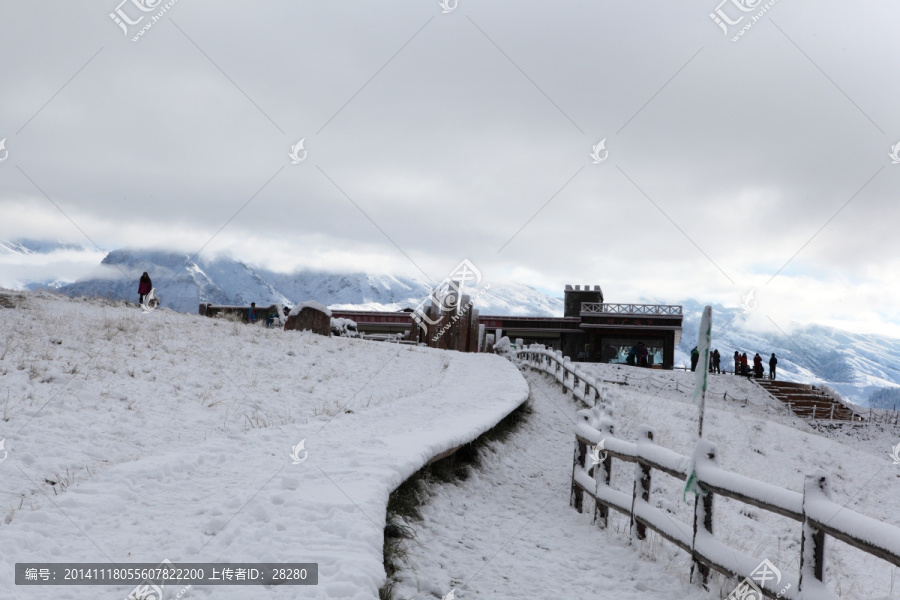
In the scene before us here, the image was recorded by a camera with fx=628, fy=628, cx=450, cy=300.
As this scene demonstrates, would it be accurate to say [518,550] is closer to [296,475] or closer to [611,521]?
[611,521]

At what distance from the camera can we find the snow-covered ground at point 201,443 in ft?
14.4

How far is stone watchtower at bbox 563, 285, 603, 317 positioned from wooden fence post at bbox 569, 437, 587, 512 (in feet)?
160

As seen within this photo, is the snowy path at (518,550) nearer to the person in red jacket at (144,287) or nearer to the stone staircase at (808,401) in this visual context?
the person in red jacket at (144,287)

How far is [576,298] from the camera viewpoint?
5719cm

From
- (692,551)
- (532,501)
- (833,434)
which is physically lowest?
(833,434)

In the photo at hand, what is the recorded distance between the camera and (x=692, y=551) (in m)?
5.38

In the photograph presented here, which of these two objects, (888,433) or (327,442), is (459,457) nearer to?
(327,442)

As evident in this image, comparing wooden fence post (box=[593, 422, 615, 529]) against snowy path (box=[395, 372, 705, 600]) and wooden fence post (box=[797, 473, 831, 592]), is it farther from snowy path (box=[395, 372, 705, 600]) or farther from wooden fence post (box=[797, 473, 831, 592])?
wooden fence post (box=[797, 473, 831, 592])

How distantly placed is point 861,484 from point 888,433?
41.1 feet

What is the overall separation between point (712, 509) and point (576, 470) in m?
3.21

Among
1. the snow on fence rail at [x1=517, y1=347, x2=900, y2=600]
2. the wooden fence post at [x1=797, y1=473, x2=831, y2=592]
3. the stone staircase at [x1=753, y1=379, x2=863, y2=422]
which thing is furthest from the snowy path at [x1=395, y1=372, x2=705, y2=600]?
the stone staircase at [x1=753, y1=379, x2=863, y2=422]

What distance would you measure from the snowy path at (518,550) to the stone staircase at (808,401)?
25.7 metres

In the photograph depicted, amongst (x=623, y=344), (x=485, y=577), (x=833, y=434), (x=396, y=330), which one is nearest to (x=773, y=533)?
(x=485, y=577)

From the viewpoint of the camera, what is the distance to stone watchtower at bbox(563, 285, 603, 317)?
56625 millimetres
